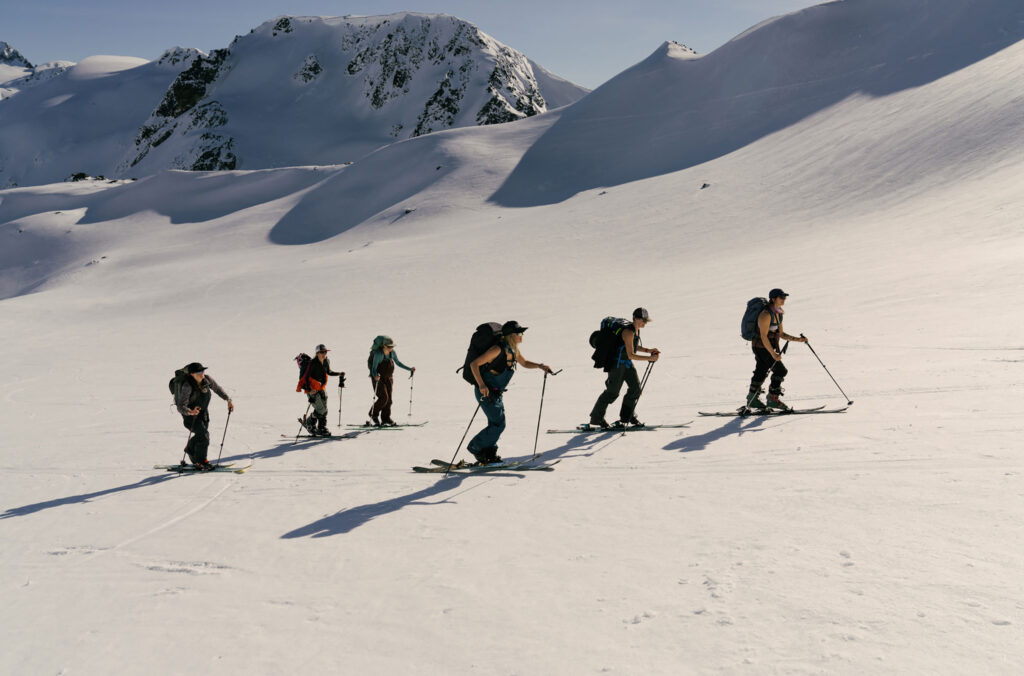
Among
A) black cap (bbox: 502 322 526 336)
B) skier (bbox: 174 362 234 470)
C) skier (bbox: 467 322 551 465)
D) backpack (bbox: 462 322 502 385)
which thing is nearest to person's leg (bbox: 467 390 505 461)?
skier (bbox: 467 322 551 465)

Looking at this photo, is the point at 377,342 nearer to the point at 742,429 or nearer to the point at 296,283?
the point at 742,429

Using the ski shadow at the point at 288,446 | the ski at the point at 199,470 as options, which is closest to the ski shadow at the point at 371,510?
the ski at the point at 199,470

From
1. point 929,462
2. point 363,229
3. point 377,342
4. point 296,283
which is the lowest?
point 929,462

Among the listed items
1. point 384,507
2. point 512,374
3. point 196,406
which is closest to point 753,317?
point 512,374

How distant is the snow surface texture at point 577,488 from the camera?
4344 mm

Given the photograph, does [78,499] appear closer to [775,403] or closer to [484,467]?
[484,467]

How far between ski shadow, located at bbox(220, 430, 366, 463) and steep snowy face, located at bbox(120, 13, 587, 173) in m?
114

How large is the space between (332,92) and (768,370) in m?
144

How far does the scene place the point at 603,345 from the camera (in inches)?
377

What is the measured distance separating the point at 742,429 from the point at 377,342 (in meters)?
6.15

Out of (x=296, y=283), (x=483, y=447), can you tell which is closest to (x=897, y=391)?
(x=483, y=447)

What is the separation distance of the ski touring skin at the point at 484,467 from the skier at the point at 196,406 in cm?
305

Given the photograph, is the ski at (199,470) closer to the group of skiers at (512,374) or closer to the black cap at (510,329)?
the group of skiers at (512,374)

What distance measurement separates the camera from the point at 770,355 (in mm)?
10000
